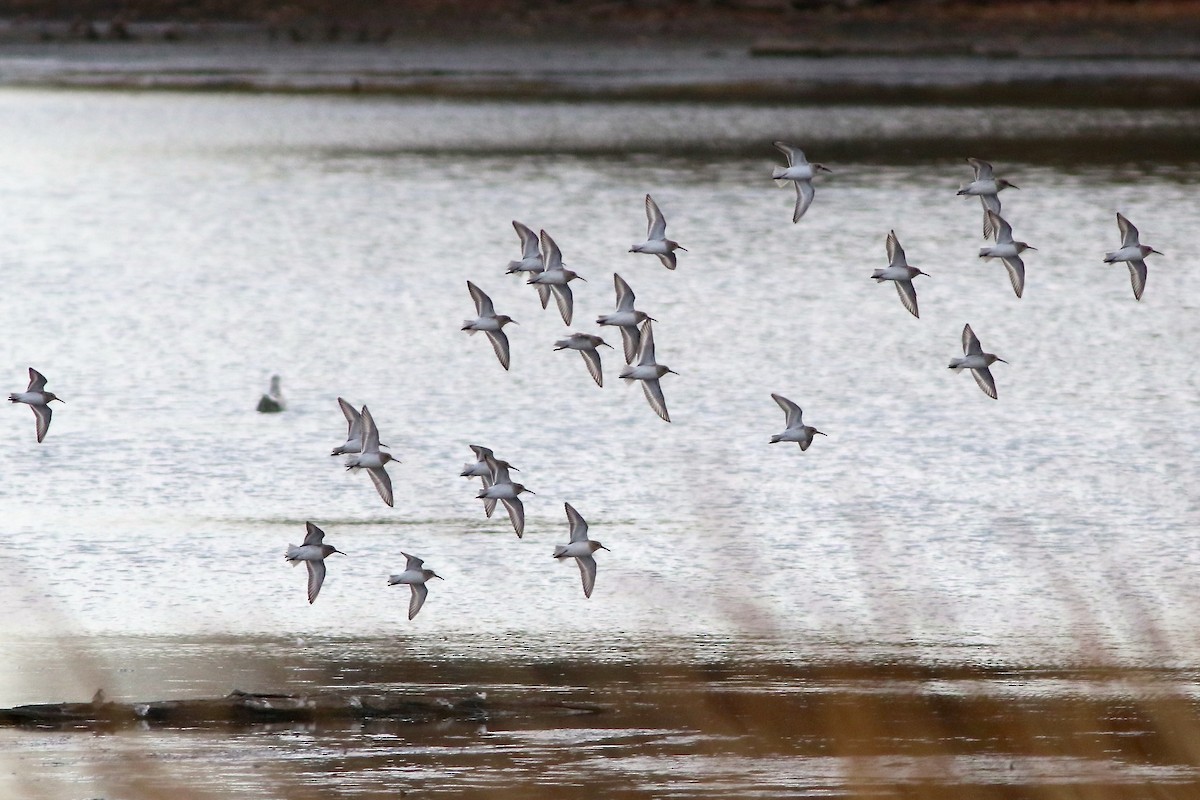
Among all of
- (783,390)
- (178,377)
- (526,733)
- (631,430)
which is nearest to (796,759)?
(526,733)

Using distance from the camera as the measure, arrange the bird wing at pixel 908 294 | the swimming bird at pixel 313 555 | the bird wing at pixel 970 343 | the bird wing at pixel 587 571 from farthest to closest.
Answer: the bird wing at pixel 908 294 < the bird wing at pixel 587 571 < the bird wing at pixel 970 343 < the swimming bird at pixel 313 555

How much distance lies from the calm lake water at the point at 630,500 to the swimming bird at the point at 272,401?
1.17 ft

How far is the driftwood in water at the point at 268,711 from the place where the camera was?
399 inches

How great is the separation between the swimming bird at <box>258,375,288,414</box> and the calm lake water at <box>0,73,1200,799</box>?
14.0 inches

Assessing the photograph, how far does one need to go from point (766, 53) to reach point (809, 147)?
396 inches

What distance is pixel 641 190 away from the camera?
30.7 meters

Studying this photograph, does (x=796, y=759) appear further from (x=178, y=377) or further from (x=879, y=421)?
(x=178, y=377)

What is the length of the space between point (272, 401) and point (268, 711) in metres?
7.25

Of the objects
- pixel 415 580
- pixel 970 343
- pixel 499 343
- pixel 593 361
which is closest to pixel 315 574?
pixel 415 580

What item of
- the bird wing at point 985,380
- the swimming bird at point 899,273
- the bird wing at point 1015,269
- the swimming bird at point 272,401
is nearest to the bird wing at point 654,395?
the swimming bird at point 899,273

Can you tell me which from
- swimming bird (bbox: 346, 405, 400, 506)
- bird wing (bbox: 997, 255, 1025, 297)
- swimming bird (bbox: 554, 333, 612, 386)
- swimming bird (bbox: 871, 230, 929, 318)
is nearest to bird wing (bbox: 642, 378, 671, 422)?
swimming bird (bbox: 554, 333, 612, 386)

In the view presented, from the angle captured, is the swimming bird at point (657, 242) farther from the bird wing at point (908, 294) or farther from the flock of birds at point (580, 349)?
the bird wing at point (908, 294)

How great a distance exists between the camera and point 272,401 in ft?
56.6

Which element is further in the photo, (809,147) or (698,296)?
(809,147)
